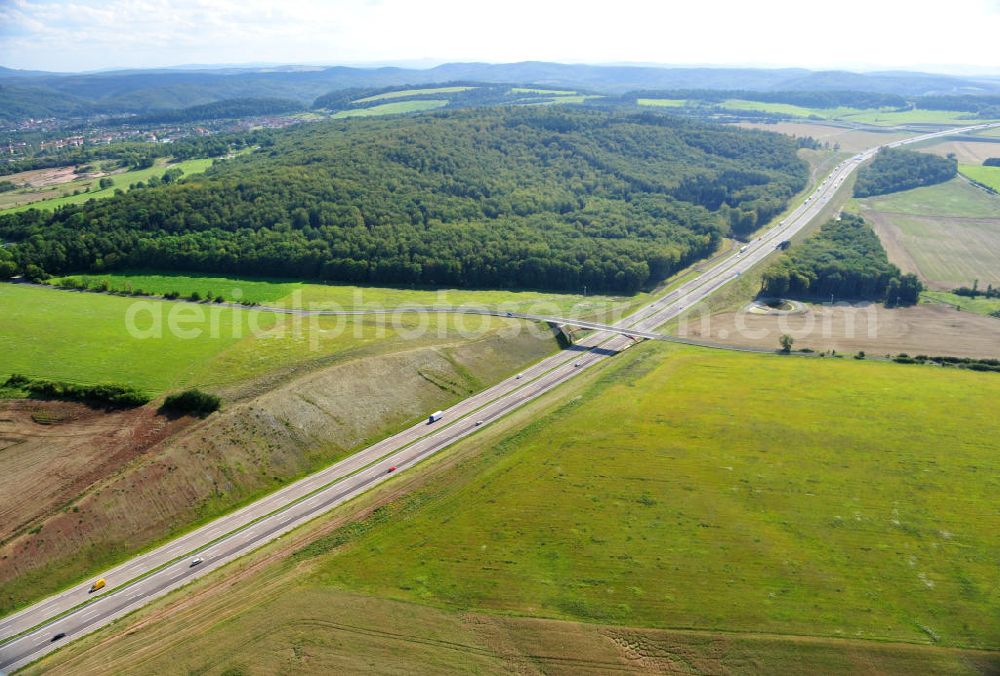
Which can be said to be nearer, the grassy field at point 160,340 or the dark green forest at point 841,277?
the grassy field at point 160,340

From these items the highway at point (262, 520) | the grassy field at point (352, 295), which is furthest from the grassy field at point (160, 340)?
the highway at point (262, 520)

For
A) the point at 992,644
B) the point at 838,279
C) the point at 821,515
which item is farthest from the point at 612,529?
the point at 838,279

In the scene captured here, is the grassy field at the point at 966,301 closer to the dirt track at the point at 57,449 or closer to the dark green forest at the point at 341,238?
the dark green forest at the point at 341,238

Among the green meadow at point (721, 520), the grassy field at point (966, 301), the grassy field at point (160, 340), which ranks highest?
the grassy field at point (160, 340)

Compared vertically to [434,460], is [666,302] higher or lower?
higher

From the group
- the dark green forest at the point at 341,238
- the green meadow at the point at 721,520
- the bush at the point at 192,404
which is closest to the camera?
the green meadow at the point at 721,520

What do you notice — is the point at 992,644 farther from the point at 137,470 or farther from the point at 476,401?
the point at 137,470

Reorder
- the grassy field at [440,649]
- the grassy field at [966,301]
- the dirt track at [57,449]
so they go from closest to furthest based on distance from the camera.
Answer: the grassy field at [440,649] → the dirt track at [57,449] → the grassy field at [966,301]
